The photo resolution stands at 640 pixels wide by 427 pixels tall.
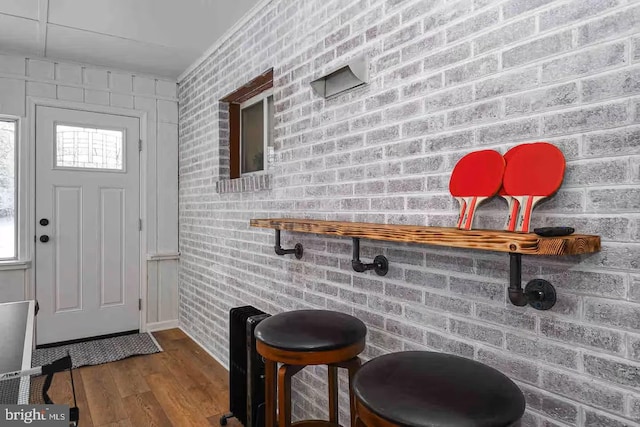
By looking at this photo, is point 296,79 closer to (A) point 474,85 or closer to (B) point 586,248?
(A) point 474,85

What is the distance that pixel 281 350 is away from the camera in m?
1.42

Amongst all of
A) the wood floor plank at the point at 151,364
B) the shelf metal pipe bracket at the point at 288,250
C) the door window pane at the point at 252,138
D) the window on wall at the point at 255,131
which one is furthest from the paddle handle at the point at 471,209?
the wood floor plank at the point at 151,364

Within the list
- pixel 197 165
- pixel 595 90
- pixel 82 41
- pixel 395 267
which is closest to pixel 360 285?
pixel 395 267

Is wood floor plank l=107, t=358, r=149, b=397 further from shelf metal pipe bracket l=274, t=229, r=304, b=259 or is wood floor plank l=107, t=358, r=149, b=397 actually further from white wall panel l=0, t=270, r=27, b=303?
shelf metal pipe bracket l=274, t=229, r=304, b=259

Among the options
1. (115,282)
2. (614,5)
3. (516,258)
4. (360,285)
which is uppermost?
(614,5)

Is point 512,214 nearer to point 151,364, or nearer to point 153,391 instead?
point 153,391

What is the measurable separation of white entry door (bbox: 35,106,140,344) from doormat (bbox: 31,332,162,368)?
0.13m

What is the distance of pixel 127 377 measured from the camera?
299 cm

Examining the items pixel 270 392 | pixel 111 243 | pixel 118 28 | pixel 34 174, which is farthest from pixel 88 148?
pixel 270 392

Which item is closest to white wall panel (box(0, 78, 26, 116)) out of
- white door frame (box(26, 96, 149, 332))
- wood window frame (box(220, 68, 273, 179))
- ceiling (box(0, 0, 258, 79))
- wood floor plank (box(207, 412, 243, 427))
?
white door frame (box(26, 96, 149, 332))

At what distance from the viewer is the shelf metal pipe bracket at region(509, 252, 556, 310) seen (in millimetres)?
1096

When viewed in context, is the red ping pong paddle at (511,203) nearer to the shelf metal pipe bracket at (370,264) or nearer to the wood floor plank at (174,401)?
the shelf metal pipe bracket at (370,264)

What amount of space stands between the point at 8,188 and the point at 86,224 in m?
0.65

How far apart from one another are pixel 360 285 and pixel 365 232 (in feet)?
1.52
